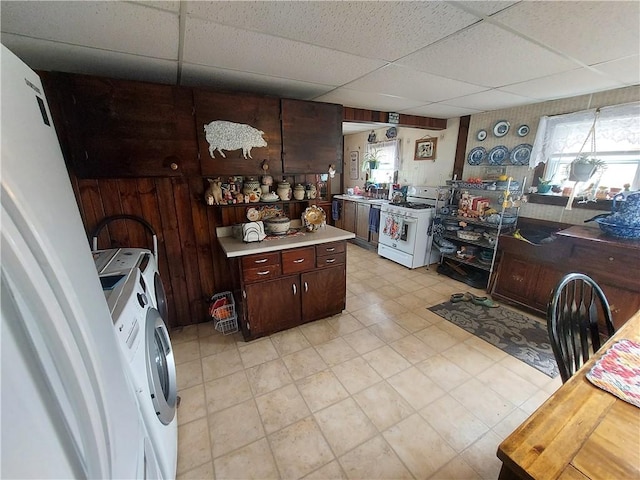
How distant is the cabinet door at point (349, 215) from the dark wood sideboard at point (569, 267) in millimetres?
2689

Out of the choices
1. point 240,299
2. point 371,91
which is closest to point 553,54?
point 371,91

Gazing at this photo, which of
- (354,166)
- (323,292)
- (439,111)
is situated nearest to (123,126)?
(323,292)

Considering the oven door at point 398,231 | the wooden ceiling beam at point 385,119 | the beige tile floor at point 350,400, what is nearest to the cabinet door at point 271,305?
the beige tile floor at point 350,400

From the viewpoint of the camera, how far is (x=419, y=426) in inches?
63.5

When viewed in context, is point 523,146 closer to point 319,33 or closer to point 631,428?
point 319,33

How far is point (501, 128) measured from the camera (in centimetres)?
324

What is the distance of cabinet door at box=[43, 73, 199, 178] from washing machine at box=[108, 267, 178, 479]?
0.98 m

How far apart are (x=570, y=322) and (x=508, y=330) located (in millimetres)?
Answer: 1486

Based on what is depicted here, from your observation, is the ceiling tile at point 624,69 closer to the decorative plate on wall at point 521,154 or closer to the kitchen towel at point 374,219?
the decorative plate on wall at point 521,154

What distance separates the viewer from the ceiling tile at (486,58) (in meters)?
1.45

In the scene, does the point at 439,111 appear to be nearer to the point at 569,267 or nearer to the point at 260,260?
the point at 569,267

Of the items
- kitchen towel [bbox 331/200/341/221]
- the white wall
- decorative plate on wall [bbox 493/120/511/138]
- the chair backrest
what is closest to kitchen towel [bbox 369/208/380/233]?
the white wall

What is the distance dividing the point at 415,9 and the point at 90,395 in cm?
172

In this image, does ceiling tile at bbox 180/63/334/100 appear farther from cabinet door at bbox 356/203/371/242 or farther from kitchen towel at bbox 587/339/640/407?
cabinet door at bbox 356/203/371/242
